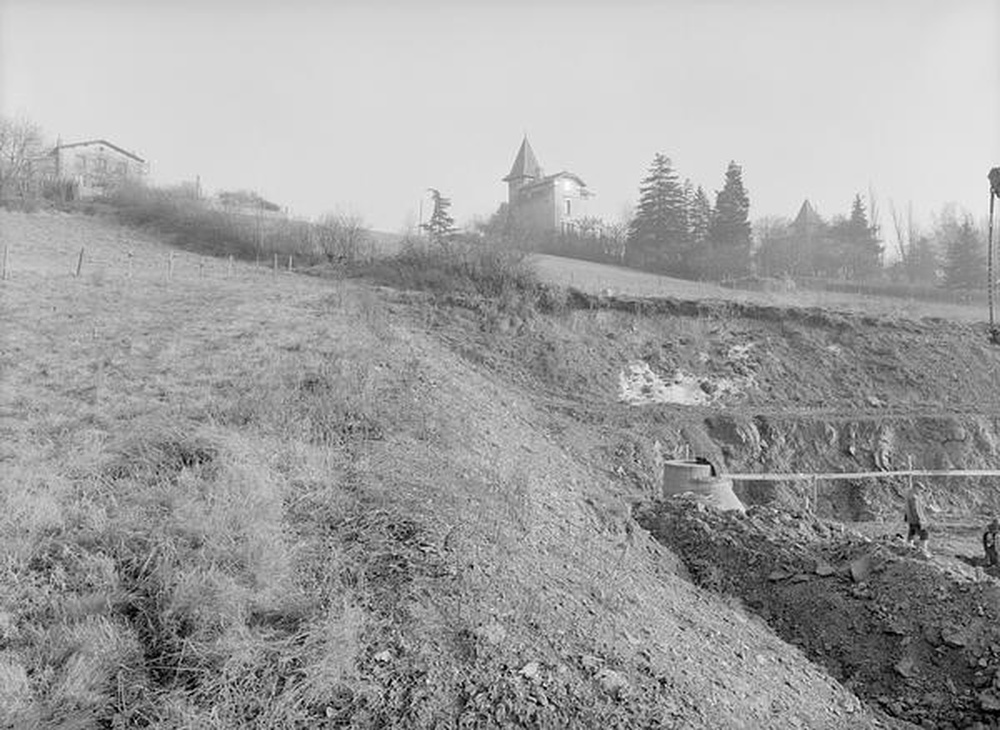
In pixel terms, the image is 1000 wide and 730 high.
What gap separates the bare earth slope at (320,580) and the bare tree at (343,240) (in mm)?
17152

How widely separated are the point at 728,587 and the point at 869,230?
2026 inches

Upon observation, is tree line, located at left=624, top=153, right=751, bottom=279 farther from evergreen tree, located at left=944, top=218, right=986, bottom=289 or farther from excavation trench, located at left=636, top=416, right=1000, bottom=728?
excavation trench, located at left=636, top=416, right=1000, bottom=728

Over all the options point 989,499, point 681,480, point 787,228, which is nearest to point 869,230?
point 787,228

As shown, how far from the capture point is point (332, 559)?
17.7 ft

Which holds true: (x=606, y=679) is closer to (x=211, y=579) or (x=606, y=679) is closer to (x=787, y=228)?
(x=211, y=579)

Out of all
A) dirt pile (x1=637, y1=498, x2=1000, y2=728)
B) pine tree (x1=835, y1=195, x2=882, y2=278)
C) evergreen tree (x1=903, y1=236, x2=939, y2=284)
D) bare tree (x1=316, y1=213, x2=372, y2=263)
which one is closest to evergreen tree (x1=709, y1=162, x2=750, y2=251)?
pine tree (x1=835, y1=195, x2=882, y2=278)

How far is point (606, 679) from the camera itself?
15.6ft

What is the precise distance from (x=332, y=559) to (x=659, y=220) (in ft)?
142

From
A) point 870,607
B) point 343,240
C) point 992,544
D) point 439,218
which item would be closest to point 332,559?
point 870,607

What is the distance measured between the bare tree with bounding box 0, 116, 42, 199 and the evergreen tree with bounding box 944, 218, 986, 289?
174 feet

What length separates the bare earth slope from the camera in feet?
14.0

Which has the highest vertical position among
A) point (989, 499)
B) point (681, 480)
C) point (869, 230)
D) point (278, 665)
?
point (869, 230)

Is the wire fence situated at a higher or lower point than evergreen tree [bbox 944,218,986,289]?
lower

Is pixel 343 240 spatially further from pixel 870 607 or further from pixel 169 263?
pixel 870 607
